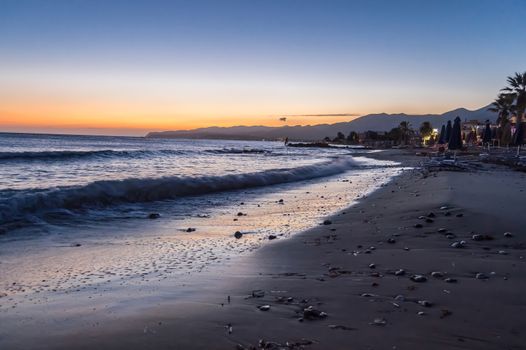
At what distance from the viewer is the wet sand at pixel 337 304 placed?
9.99ft

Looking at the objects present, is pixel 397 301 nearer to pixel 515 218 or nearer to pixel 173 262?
pixel 173 262

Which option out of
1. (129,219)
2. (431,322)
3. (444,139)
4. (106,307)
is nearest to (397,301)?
(431,322)

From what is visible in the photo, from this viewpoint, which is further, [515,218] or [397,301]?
[515,218]

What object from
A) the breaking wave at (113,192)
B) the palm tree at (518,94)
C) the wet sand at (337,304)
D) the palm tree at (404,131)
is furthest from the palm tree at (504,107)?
the palm tree at (404,131)

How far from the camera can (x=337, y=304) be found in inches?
150

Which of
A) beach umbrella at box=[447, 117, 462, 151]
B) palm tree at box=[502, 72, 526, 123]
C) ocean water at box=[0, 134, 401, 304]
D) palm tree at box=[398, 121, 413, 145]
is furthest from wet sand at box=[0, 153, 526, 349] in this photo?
palm tree at box=[398, 121, 413, 145]

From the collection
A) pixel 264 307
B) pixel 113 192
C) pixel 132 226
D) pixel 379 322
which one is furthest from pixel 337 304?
pixel 113 192

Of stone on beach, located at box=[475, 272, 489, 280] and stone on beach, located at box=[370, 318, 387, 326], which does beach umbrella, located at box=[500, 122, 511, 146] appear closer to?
stone on beach, located at box=[475, 272, 489, 280]

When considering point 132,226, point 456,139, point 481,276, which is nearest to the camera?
point 481,276

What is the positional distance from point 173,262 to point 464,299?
345 cm

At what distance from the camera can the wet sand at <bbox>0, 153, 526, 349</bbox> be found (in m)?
3.04

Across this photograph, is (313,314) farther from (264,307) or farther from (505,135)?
(505,135)

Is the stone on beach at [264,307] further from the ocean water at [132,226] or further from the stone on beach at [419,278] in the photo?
the stone on beach at [419,278]

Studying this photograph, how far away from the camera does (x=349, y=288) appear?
4.29 metres
